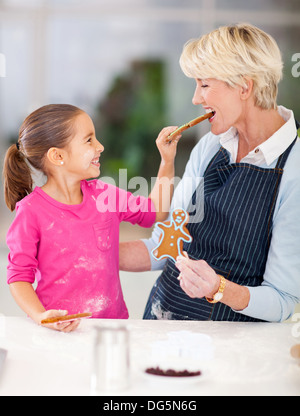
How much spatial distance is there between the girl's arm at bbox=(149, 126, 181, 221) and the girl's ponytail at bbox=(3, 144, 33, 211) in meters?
0.41

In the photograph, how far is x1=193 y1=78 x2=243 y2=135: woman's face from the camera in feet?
5.48

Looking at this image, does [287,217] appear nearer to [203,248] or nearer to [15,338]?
[203,248]

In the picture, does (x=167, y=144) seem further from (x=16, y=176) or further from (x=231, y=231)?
(x=16, y=176)

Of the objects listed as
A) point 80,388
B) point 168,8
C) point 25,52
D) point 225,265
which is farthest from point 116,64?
point 80,388

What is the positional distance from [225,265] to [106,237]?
37 cm

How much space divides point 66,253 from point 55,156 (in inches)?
11.3

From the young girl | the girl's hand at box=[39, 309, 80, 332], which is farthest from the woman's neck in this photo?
the girl's hand at box=[39, 309, 80, 332]

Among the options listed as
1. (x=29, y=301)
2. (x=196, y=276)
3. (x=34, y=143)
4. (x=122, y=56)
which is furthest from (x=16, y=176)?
(x=122, y=56)

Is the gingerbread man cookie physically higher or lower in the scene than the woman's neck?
lower

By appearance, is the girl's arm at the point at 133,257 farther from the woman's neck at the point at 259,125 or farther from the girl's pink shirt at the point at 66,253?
the woman's neck at the point at 259,125

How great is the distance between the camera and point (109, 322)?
5.03 ft

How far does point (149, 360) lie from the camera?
1213 mm

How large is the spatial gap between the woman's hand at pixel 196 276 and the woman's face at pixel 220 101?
1.55ft

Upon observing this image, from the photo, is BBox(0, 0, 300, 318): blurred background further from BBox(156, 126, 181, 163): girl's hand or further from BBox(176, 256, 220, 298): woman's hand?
BBox(176, 256, 220, 298): woman's hand
